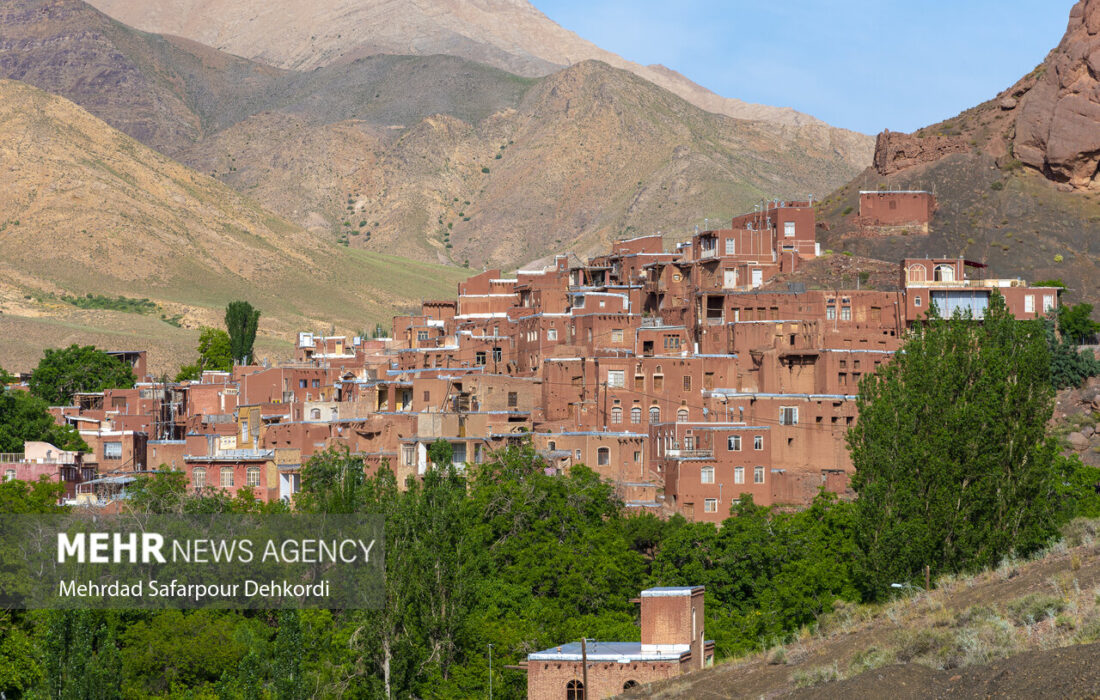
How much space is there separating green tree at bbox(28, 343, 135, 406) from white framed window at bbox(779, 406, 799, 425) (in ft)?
150

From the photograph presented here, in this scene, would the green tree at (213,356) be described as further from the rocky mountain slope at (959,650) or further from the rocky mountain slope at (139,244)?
the rocky mountain slope at (959,650)

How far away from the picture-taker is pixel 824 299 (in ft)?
233

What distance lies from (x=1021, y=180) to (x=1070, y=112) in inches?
192

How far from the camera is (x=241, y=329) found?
106m

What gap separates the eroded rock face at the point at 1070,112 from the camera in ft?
303

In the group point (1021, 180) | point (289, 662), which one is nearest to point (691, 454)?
point (289, 662)

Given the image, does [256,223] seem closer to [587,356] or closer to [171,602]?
[587,356]

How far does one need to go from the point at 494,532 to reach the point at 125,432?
26884 millimetres

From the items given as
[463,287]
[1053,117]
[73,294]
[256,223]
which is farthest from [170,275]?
[1053,117]

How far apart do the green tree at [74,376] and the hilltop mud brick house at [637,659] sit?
6149 cm

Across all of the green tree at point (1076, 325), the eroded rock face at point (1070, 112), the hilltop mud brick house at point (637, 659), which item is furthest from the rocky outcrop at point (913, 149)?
the hilltop mud brick house at point (637, 659)

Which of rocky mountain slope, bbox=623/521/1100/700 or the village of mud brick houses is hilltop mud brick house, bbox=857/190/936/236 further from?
rocky mountain slope, bbox=623/521/1100/700

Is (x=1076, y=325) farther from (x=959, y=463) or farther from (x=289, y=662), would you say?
(x=289, y=662)

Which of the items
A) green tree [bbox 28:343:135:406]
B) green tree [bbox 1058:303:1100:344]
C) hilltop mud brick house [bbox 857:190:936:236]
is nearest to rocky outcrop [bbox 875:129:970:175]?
hilltop mud brick house [bbox 857:190:936:236]
